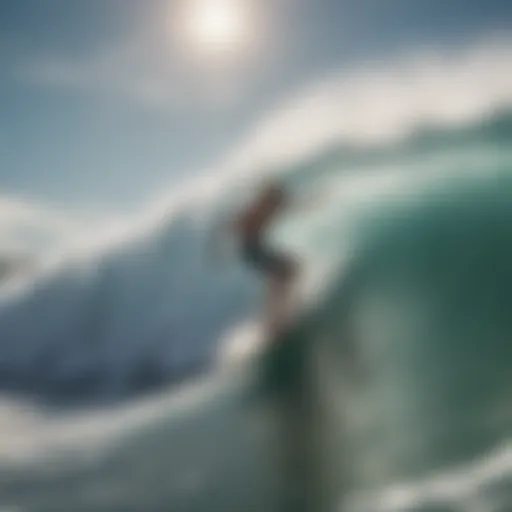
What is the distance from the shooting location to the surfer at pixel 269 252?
1256 millimetres

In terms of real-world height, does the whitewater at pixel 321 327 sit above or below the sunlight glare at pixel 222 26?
below

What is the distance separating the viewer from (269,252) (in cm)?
127

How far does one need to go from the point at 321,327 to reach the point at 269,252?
133 millimetres

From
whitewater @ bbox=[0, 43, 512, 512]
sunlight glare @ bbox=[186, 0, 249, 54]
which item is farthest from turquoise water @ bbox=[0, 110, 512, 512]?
sunlight glare @ bbox=[186, 0, 249, 54]

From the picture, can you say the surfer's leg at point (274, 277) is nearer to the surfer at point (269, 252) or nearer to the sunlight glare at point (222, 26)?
the surfer at point (269, 252)

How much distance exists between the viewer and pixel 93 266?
1297mm

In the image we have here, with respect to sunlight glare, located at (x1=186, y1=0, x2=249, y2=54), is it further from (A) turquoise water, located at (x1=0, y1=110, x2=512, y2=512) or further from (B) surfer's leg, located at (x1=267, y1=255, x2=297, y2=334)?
(B) surfer's leg, located at (x1=267, y1=255, x2=297, y2=334)

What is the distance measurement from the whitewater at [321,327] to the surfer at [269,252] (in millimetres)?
20

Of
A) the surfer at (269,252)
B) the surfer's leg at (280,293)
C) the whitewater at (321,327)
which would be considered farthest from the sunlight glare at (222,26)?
the surfer's leg at (280,293)

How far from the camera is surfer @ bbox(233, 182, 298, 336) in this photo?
4.12 feet

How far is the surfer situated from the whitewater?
0.07 feet

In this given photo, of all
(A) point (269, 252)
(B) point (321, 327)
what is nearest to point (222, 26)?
(A) point (269, 252)

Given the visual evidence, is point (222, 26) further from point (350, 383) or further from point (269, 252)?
point (350, 383)

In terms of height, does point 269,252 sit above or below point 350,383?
above
